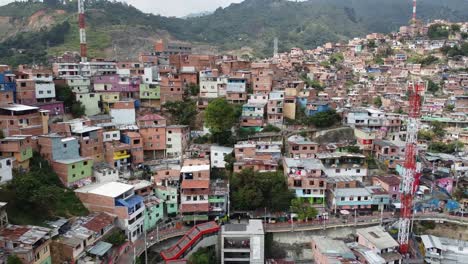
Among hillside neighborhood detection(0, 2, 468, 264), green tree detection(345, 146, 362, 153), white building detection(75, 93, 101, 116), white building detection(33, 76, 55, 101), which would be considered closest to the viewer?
hillside neighborhood detection(0, 2, 468, 264)

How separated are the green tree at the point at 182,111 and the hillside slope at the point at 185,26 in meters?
36.0

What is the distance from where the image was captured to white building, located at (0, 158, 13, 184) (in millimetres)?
24953

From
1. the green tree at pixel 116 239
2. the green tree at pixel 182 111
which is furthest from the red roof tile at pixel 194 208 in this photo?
the green tree at pixel 182 111

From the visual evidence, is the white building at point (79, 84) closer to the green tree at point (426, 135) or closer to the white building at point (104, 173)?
the white building at point (104, 173)

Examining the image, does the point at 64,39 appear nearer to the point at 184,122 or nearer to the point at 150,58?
the point at 150,58

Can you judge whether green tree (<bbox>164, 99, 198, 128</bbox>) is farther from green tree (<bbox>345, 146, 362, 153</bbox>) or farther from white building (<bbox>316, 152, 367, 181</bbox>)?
green tree (<bbox>345, 146, 362, 153</bbox>)

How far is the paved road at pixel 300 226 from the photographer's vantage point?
25552 mm

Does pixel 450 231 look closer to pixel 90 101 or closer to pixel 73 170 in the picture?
pixel 73 170

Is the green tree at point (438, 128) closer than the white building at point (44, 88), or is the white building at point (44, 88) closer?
the white building at point (44, 88)

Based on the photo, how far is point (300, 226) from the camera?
1156 inches

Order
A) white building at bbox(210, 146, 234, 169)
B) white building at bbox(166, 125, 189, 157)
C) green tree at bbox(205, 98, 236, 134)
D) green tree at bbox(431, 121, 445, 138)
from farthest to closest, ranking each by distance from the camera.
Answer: green tree at bbox(431, 121, 445, 138)
green tree at bbox(205, 98, 236, 134)
white building at bbox(166, 125, 189, 157)
white building at bbox(210, 146, 234, 169)

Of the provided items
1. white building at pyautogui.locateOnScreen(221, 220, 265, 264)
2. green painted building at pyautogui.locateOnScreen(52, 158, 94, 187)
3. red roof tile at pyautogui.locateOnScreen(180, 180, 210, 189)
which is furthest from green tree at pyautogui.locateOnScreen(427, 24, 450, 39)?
green painted building at pyautogui.locateOnScreen(52, 158, 94, 187)

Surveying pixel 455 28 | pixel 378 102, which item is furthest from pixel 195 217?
pixel 455 28

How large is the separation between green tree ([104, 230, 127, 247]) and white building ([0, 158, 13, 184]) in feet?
26.7
